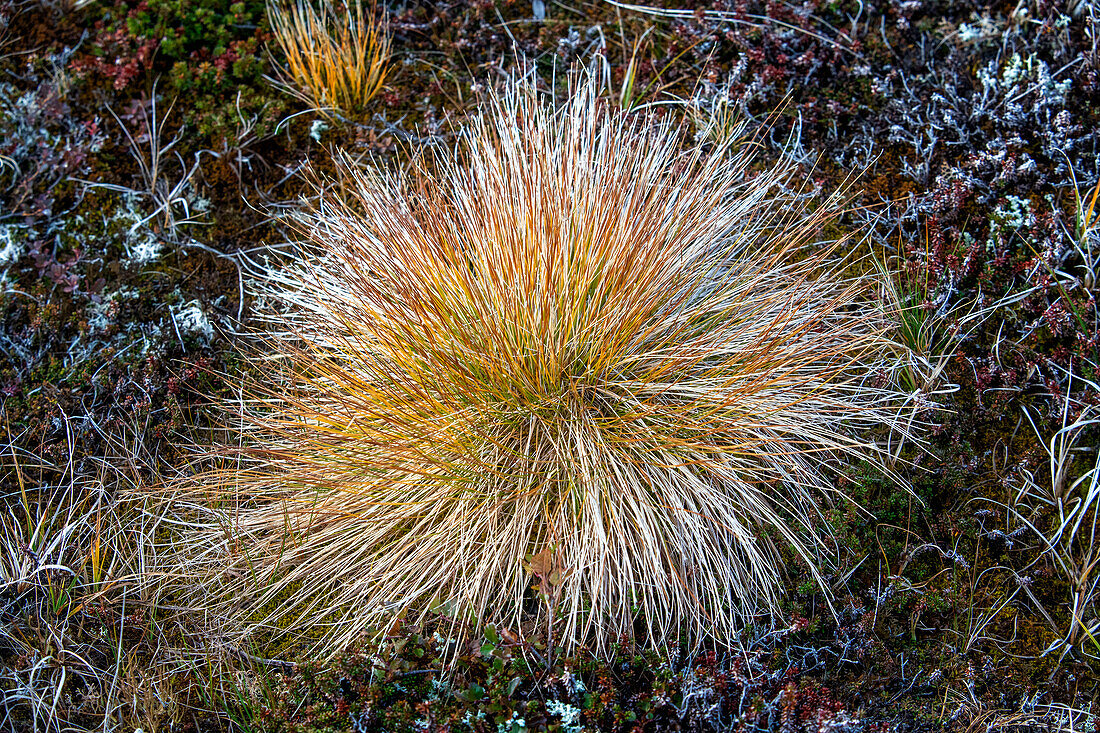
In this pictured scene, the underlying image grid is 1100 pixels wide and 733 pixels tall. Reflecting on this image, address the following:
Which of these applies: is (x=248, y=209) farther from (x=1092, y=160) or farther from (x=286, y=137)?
(x=1092, y=160)

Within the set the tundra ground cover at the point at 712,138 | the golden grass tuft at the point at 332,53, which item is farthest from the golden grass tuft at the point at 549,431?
the golden grass tuft at the point at 332,53

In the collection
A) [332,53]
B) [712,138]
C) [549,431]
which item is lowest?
[549,431]

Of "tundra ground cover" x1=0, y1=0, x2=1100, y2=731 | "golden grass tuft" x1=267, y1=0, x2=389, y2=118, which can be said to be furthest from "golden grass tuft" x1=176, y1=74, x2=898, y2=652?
"golden grass tuft" x1=267, y1=0, x2=389, y2=118

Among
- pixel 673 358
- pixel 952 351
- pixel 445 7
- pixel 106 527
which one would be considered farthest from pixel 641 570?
pixel 445 7

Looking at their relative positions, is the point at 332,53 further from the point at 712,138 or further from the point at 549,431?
the point at 549,431

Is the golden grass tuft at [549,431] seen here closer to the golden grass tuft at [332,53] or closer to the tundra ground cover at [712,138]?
the tundra ground cover at [712,138]

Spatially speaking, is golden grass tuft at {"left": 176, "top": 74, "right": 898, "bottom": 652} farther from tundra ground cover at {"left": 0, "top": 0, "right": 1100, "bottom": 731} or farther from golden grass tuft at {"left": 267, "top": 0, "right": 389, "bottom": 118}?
golden grass tuft at {"left": 267, "top": 0, "right": 389, "bottom": 118}

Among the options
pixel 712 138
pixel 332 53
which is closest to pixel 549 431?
pixel 712 138
